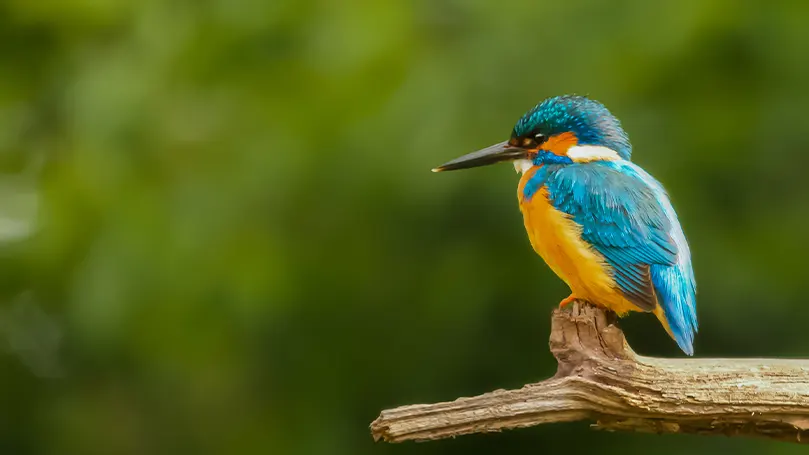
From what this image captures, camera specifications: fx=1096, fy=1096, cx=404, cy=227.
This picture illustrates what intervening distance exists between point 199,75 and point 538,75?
1310 mm

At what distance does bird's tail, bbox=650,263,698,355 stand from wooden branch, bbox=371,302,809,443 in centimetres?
15

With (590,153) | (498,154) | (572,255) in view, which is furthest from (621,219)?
(498,154)

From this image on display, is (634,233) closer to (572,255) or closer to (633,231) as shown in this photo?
(633,231)

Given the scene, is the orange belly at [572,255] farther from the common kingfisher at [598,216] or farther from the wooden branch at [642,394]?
the wooden branch at [642,394]

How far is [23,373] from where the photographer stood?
17.3ft

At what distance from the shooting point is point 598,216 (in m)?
2.83

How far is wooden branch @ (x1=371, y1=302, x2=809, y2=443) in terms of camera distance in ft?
7.86

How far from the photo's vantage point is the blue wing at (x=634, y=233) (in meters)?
2.73

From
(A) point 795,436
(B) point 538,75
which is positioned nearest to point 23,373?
(B) point 538,75

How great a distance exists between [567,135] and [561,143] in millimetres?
28

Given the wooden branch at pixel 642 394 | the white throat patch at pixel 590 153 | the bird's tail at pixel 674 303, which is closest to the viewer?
the wooden branch at pixel 642 394

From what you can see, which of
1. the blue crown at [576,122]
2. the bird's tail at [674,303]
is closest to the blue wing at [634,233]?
the bird's tail at [674,303]

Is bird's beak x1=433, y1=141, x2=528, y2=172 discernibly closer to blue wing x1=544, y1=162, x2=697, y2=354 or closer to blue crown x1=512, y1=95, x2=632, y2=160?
blue crown x1=512, y1=95, x2=632, y2=160

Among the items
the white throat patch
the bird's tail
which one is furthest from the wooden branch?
the white throat patch
